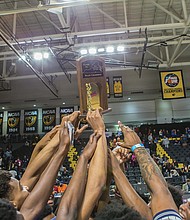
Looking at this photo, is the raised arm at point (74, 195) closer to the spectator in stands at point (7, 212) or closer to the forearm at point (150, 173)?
the spectator in stands at point (7, 212)

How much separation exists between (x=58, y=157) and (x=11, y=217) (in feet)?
1.47

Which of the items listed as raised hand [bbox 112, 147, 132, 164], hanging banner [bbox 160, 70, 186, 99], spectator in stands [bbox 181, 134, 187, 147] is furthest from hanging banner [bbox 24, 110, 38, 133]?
raised hand [bbox 112, 147, 132, 164]

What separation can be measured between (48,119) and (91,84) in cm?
2071

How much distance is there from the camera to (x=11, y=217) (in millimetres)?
1121

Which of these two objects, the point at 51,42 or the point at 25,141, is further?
the point at 25,141

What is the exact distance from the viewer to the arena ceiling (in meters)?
11.4

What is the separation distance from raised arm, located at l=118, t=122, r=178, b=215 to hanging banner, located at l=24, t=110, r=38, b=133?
21158mm

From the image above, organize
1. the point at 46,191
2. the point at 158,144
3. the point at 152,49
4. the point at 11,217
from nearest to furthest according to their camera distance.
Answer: the point at 11,217, the point at 46,191, the point at 158,144, the point at 152,49

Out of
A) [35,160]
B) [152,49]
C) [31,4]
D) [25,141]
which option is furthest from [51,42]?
[35,160]

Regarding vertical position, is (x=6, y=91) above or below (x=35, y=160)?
above

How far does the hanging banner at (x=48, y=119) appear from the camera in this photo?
72.7ft

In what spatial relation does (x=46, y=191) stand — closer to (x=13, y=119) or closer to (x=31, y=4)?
(x=31, y=4)

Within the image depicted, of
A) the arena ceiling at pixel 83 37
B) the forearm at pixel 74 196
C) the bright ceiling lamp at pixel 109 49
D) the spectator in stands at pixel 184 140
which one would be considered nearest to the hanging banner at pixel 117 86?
the arena ceiling at pixel 83 37

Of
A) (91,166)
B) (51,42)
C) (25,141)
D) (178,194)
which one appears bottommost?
(178,194)
